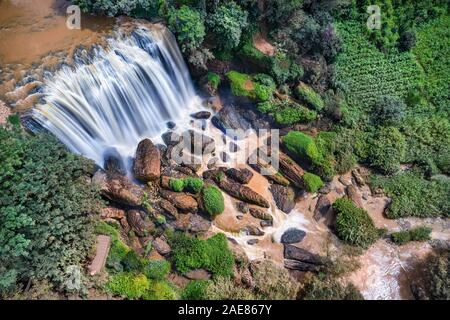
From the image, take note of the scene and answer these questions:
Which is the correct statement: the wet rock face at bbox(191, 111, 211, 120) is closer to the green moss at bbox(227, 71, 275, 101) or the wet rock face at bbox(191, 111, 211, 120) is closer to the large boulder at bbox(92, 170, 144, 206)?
the green moss at bbox(227, 71, 275, 101)

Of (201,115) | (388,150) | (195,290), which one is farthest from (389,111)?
(195,290)

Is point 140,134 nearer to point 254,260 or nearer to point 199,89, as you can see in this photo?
point 199,89

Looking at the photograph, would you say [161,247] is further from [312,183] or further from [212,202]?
[312,183]

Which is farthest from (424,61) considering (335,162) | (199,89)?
(199,89)

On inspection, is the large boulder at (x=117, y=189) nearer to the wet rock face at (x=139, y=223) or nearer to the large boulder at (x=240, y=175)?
the wet rock face at (x=139, y=223)
